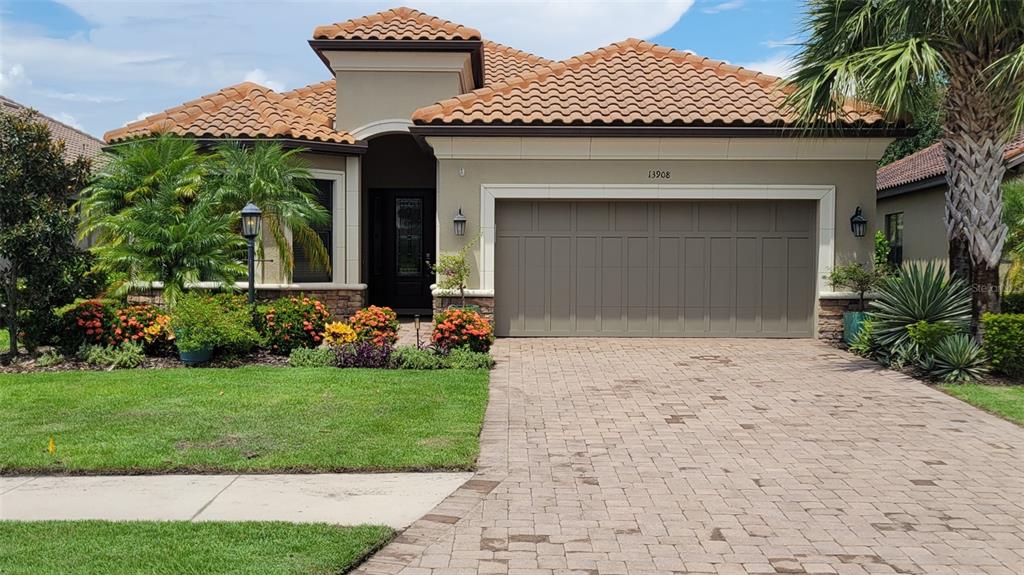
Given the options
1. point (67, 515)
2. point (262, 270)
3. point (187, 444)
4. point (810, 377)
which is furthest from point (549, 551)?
point (262, 270)

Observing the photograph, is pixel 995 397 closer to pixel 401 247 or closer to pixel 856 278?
pixel 856 278

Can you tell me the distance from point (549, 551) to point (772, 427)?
13.4 feet

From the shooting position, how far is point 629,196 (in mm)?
14844

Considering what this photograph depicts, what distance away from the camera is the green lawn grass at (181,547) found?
15.2ft

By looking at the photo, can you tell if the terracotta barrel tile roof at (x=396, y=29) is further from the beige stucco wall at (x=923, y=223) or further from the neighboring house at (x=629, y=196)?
the beige stucco wall at (x=923, y=223)

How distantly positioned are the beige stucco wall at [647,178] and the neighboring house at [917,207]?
452 cm

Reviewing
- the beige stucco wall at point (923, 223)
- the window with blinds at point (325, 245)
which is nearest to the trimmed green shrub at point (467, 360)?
the window with blinds at point (325, 245)

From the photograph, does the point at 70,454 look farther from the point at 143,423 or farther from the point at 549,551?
the point at 549,551

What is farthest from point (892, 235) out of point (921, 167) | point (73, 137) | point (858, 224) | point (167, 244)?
point (73, 137)

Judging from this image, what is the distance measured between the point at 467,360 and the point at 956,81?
788 cm

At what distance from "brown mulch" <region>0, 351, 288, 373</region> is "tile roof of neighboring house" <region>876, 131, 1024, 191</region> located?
14.0 metres

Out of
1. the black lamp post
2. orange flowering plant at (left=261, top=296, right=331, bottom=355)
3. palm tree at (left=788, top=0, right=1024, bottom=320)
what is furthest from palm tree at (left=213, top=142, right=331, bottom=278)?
palm tree at (left=788, top=0, right=1024, bottom=320)

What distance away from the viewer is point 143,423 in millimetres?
8203

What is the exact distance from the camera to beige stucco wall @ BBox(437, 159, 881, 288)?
14.7 m
